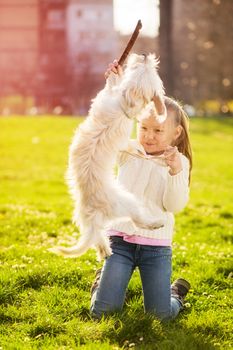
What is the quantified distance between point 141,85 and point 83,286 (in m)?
2.66

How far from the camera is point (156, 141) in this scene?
5.29 meters

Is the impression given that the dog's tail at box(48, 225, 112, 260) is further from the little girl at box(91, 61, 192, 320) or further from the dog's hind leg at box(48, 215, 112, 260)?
the little girl at box(91, 61, 192, 320)

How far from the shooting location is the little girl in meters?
5.11

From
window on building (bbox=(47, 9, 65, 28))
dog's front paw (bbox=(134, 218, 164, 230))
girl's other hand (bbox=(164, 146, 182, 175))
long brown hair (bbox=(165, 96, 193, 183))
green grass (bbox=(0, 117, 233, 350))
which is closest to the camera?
dog's front paw (bbox=(134, 218, 164, 230))

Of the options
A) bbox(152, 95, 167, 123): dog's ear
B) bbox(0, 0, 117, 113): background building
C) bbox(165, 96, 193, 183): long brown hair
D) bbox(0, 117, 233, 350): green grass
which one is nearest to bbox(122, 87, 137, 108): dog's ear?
bbox(152, 95, 167, 123): dog's ear

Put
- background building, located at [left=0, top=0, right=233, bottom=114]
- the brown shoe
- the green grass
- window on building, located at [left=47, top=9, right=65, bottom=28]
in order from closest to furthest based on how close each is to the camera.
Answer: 1. the green grass
2. the brown shoe
3. background building, located at [left=0, top=0, right=233, bottom=114]
4. window on building, located at [left=47, top=9, right=65, bottom=28]

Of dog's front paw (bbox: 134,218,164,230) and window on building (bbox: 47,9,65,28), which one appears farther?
window on building (bbox: 47,9,65,28)

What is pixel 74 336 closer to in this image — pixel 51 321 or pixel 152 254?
pixel 51 321

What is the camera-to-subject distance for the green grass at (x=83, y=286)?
182 inches

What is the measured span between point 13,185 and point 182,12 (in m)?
44.3

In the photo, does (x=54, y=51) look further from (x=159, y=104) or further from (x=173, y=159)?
(x=159, y=104)

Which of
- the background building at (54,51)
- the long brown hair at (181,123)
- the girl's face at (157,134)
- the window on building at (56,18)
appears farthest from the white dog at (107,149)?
the window on building at (56,18)

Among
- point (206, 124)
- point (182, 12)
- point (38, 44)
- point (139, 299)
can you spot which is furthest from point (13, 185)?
point (38, 44)

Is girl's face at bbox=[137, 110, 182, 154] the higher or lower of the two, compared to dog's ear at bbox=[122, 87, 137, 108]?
lower
